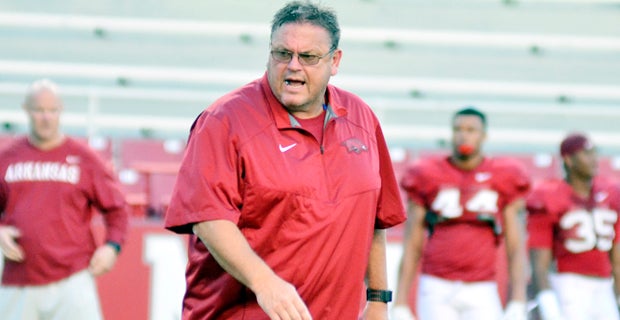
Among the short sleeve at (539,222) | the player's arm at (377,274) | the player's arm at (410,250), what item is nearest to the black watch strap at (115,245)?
the player's arm at (410,250)

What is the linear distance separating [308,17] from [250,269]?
75cm

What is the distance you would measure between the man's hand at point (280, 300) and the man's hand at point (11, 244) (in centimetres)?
333

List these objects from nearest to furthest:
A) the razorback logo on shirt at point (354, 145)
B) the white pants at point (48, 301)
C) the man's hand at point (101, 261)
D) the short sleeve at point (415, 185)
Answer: the razorback logo on shirt at point (354, 145), the white pants at point (48, 301), the man's hand at point (101, 261), the short sleeve at point (415, 185)

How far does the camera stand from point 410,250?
6176 millimetres

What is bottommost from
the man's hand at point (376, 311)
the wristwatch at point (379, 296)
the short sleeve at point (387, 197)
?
the man's hand at point (376, 311)

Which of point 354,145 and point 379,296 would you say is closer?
point 354,145

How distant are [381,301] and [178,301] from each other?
14.0ft

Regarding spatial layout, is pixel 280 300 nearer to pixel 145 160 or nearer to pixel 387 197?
pixel 387 197

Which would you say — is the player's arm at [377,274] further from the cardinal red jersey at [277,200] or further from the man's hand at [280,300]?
the man's hand at [280,300]

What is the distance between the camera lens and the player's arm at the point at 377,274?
342 centimetres

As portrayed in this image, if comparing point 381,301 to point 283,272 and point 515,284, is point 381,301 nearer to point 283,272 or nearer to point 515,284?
point 283,272

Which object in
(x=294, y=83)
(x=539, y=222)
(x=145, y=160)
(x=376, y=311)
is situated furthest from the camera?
(x=145, y=160)

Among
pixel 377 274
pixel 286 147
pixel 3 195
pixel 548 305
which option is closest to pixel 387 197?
pixel 377 274

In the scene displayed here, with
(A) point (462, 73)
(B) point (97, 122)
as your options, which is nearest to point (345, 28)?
(A) point (462, 73)
